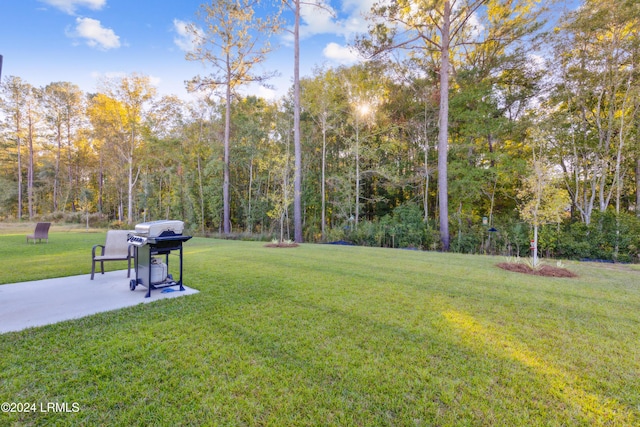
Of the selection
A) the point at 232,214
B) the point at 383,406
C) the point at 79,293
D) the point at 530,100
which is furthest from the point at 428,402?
the point at 232,214

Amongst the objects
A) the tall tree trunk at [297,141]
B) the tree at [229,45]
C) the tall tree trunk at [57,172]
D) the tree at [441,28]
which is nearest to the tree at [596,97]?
the tree at [441,28]

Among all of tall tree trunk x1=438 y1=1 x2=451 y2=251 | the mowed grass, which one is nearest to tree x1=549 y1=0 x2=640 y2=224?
tall tree trunk x1=438 y1=1 x2=451 y2=251

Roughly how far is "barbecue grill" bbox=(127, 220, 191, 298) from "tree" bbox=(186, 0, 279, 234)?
931 centimetres

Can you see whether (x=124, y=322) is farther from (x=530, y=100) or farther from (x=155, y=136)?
(x=155, y=136)

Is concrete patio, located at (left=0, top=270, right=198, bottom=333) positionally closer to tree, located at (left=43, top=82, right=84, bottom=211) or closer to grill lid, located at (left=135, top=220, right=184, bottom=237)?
grill lid, located at (left=135, top=220, right=184, bottom=237)

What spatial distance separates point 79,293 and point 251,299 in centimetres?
204

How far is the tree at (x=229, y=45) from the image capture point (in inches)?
466

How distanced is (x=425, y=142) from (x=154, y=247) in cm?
1126

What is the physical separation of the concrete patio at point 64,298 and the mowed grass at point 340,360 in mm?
236

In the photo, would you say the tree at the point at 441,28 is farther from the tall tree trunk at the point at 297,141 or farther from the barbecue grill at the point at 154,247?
the barbecue grill at the point at 154,247

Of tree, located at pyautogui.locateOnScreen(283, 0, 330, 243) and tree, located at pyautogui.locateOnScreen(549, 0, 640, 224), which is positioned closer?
tree, located at pyautogui.locateOnScreen(549, 0, 640, 224)

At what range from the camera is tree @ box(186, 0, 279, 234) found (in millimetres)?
11844

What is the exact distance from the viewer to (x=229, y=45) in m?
12.6

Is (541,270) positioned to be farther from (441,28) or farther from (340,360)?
(441,28)
